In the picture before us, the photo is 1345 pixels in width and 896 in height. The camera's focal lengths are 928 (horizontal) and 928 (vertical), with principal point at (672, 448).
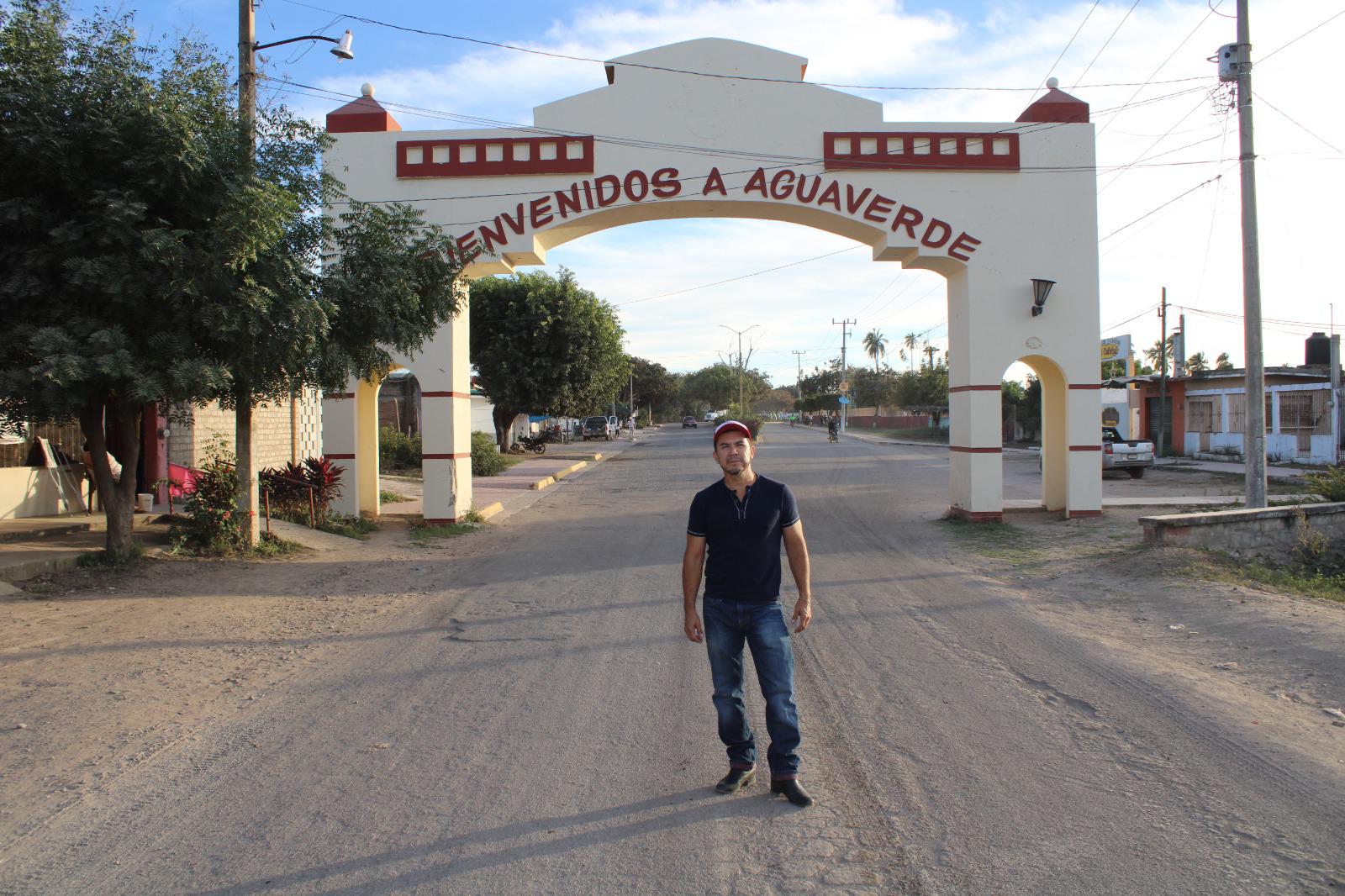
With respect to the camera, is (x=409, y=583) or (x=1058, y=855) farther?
(x=409, y=583)

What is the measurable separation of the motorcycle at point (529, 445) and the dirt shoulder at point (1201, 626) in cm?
3032

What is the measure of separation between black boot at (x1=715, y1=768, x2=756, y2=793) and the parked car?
177 ft

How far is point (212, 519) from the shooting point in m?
11.5

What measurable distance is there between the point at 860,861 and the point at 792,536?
1475mm

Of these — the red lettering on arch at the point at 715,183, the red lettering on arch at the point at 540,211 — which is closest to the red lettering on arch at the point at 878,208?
the red lettering on arch at the point at 715,183

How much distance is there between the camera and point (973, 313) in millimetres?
15430

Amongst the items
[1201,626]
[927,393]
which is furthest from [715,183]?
[927,393]

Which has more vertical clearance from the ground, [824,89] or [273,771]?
[824,89]

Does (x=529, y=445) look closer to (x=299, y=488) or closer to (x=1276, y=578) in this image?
(x=299, y=488)

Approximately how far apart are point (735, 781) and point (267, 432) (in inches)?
604

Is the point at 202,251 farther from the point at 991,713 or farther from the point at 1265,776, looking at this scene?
the point at 1265,776

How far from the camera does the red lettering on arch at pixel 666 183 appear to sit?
1523cm

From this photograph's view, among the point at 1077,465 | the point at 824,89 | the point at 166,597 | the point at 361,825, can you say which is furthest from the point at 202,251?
the point at 1077,465

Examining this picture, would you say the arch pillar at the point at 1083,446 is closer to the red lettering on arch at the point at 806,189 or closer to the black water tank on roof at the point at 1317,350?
the red lettering on arch at the point at 806,189
